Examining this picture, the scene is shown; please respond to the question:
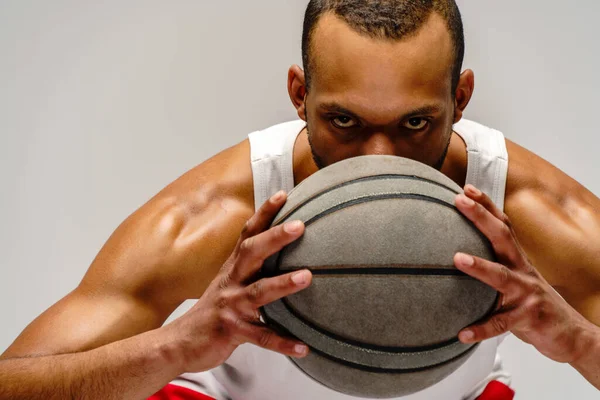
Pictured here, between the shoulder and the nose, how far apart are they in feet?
1.05

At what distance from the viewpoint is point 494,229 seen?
0.92m

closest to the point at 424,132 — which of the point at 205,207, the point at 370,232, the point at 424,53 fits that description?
Result: the point at 424,53

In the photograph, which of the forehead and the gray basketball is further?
the forehead

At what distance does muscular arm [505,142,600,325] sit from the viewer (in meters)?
1.33

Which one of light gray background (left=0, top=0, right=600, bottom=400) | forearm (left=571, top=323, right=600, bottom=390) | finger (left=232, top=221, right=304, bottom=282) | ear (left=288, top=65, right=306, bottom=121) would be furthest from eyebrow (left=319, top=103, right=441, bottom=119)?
light gray background (left=0, top=0, right=600, bottom=400)

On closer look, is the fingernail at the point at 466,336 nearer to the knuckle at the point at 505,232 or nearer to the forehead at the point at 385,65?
the knuckle at the point at 505,232

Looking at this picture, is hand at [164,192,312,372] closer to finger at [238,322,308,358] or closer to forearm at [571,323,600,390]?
finger at [238,322,308,358]

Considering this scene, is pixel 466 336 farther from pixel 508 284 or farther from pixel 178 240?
pixel 178 240

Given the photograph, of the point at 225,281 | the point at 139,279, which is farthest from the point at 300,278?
the point at 139,279

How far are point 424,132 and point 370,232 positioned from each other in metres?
0.30

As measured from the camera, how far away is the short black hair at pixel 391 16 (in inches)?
43.5

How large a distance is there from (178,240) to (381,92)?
1.43ft

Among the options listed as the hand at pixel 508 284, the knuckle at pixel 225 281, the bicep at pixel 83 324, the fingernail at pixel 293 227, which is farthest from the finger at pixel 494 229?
the bicep at pixel 83 324

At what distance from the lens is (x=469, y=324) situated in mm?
929
